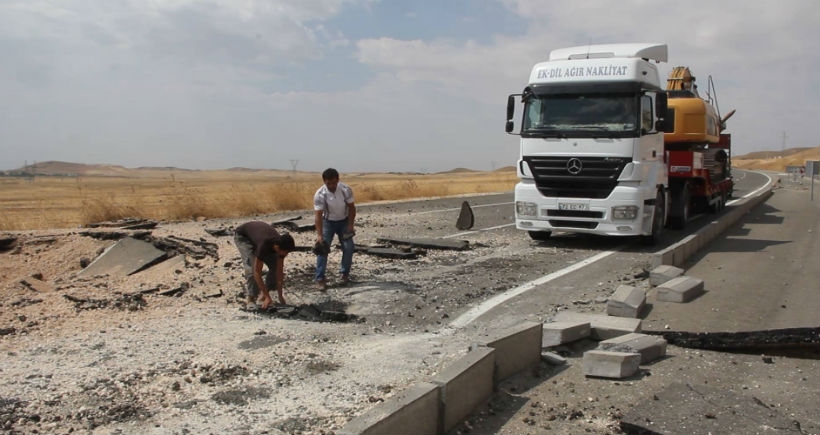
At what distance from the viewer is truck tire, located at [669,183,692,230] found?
50.9ft

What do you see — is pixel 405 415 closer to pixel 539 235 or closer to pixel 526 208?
pixel 526 208

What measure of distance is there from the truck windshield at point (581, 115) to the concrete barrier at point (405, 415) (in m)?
8.59

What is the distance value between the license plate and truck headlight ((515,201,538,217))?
48cm

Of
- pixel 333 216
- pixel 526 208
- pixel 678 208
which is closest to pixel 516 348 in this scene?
pixel 333 216

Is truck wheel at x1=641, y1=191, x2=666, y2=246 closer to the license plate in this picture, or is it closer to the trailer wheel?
the license plate

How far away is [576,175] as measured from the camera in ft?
39.0

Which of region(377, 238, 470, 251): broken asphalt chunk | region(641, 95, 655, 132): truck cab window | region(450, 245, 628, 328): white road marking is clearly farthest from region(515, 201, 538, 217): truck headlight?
region(641, 95, 655, 132): truck cab window

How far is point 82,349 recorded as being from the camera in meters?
5.91

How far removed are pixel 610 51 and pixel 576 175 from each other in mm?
2862

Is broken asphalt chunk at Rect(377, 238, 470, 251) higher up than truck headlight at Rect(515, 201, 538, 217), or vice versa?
truck headlight at Rect(515, 201, 538, 217)

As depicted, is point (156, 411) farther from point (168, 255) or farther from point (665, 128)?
point (665, 128)

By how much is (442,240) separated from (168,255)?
15.8ft

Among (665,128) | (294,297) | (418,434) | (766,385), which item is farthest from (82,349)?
(665,128)

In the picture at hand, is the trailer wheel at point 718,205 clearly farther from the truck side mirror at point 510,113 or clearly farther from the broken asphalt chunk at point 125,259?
the broken asphalt chunk at point 125,259
